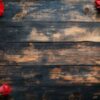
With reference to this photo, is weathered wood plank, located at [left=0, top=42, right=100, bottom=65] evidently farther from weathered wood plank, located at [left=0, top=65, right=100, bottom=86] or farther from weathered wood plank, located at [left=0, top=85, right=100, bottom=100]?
weathered wood plank, located at [left=0, top=85, right=100, bottom=100]

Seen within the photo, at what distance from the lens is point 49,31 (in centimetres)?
212

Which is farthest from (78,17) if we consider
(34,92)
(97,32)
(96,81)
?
(34,92)

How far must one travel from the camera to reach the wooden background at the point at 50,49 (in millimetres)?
2098

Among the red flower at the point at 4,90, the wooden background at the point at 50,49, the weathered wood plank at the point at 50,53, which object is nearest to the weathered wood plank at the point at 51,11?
the wooden background at the point at 50,49

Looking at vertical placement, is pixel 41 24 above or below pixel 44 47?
above

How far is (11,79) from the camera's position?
6.87ft

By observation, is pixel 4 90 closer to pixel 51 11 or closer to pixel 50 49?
pixel 50 49

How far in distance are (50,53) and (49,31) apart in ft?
0.50

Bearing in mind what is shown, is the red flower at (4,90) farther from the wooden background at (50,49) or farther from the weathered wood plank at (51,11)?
the weathered wood plank at (51,11)

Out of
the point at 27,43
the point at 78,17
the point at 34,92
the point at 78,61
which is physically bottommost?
the point at 34,92

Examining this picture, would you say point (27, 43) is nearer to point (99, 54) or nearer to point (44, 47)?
point (44, 47)

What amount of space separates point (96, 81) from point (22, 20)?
66cm

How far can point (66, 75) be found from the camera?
2119 millimetres

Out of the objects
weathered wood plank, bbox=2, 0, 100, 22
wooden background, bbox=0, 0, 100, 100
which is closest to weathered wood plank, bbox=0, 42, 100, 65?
wooden background, bbox=0, 0, 100, 100
